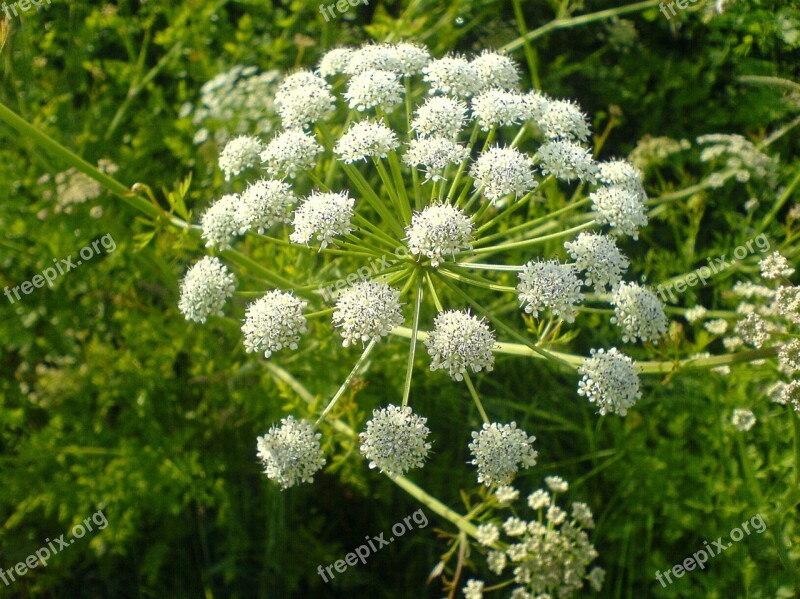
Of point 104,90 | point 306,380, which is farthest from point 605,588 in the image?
point 104,90

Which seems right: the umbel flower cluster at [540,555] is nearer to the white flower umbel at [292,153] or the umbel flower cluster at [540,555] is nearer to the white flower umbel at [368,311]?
the white flower umbel at [368,311]

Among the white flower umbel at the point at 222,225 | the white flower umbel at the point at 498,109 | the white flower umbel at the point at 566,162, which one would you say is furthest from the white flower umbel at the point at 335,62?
the white flower umbel at the point at 566,162

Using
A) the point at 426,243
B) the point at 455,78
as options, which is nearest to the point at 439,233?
the point at 426,243

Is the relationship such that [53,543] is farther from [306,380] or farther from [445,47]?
[445,47]

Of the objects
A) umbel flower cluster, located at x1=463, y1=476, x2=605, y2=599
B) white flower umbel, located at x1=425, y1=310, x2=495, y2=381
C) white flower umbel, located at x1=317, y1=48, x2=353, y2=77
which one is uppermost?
white flower umbel, located at x1=317, y1=48, x2=353, y2=77

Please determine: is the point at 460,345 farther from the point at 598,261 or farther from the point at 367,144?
the point at 367,144

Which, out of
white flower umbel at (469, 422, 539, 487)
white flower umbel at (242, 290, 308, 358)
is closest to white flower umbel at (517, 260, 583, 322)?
white flower umbel at (469, 422, 539, 487)

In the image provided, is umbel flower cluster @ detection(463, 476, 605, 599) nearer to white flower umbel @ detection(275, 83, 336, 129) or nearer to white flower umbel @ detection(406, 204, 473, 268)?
white flower umbel @ detection(406, 204, 473, 268)
